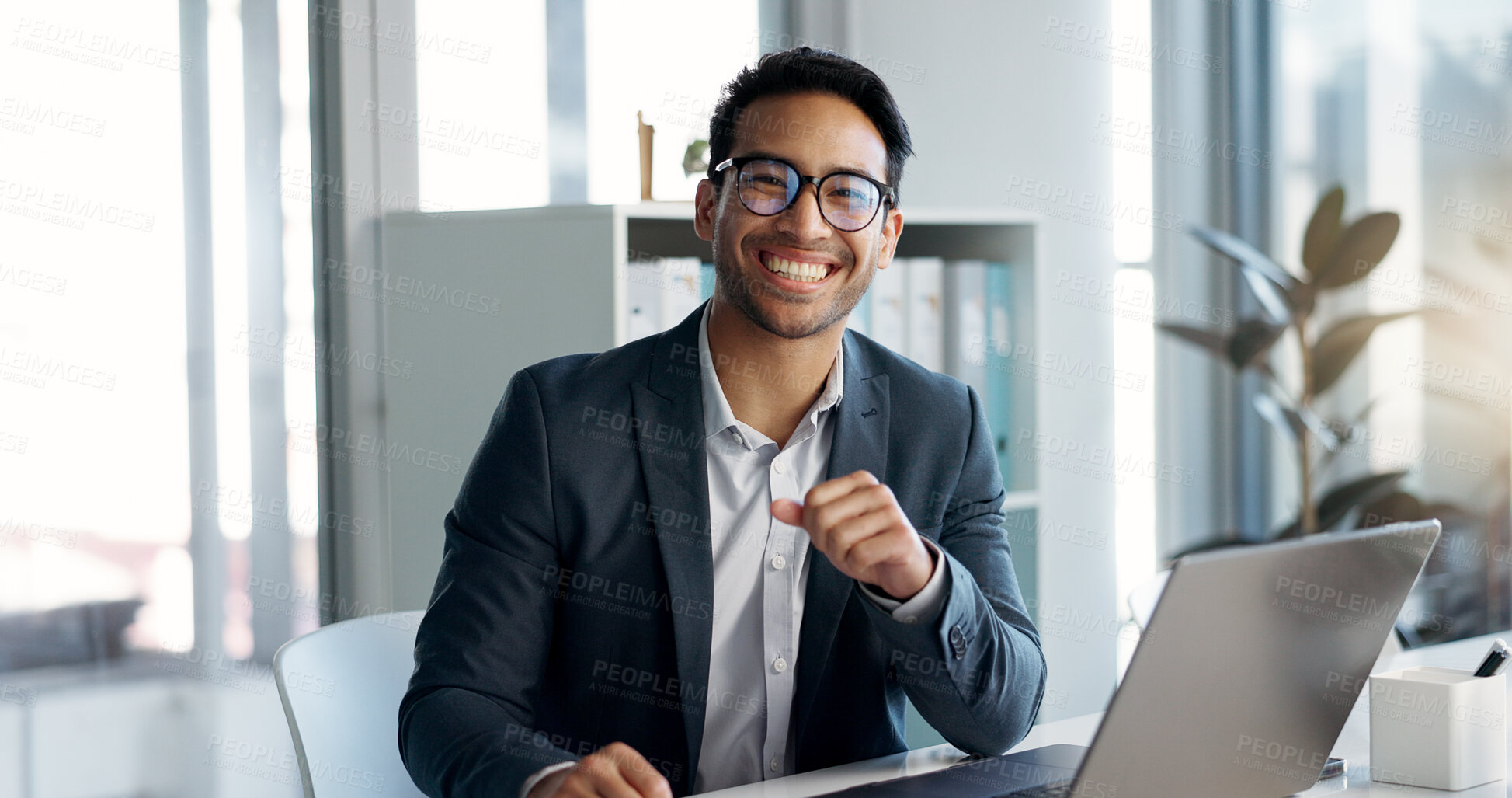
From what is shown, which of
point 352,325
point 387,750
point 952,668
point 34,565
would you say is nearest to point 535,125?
point 352,325

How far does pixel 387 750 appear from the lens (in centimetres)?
167

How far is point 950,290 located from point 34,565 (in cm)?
181

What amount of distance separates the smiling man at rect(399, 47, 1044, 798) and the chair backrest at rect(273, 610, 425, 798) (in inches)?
6.5

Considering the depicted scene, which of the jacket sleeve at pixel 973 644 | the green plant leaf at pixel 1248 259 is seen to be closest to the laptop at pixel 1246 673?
the jacket sleeve at pixel 973 644

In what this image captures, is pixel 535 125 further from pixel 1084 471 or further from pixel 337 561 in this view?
pixel 1084 471

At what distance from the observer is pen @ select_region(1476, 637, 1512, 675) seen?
136 cm

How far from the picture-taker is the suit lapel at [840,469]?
5.10ft

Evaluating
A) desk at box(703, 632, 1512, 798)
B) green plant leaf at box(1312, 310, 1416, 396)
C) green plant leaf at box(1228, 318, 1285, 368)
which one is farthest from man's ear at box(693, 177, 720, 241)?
green plant leaf at box(1312, 310, 1416, 396)

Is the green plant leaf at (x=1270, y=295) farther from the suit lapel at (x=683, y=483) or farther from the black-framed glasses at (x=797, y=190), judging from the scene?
the suit lapel at (x=683, y=483)

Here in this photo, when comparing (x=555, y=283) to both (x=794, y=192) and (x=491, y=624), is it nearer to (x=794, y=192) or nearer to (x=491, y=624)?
(x=794, y=192)

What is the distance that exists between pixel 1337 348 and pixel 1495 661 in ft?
5.67

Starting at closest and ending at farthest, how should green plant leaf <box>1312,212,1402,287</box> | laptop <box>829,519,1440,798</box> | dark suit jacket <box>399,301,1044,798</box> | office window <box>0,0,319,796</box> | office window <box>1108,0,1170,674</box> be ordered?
laptop <box>829,519,1440,798</box>, dark suit jacket <box>399,301,1044,798</box>, office window <box>0,0,319,796</box>, green plant leaf <box>1312,212,1402,287</box>, office window <box>1108,0,1170,674</box>

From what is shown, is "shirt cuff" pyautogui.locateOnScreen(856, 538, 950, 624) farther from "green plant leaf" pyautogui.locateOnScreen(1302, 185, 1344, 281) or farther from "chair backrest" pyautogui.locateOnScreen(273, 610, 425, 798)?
"green plant leaf" pyautogui.locateOnScreen(1302, 185, 1344, 281)

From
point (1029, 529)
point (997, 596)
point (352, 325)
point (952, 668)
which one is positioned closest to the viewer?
point (952, 668)
